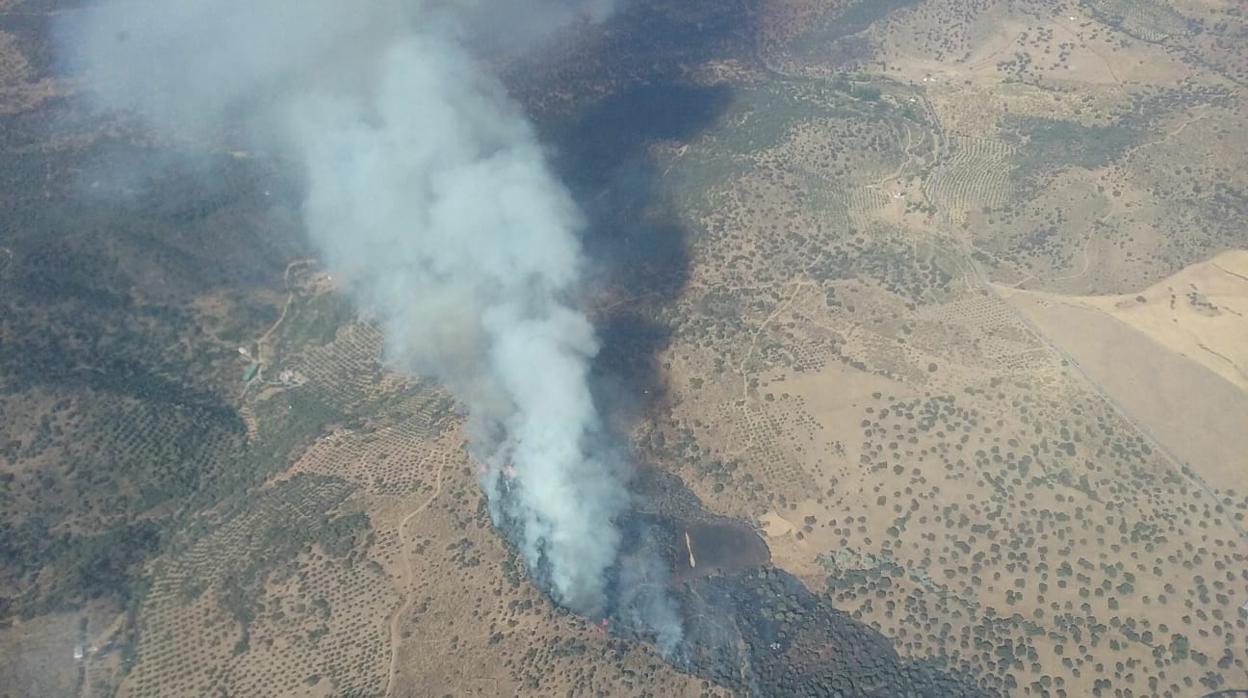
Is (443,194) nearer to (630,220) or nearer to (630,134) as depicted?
(630,220)

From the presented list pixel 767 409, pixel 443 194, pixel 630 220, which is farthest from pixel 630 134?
pixel 767 409

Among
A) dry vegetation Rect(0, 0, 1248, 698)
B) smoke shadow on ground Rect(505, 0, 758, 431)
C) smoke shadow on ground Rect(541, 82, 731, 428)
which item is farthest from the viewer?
smoke shadow on ground Rect(505, 0, 758, 431)

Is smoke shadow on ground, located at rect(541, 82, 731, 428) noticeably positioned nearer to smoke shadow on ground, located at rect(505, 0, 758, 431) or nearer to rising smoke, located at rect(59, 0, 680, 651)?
smoke shadow on ground, located at rect(505, 0, 758, 431)

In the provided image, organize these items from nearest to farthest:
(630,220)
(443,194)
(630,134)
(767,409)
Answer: (767,409), (443,194), (630,220), (630,134)

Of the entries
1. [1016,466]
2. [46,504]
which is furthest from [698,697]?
[46,504]

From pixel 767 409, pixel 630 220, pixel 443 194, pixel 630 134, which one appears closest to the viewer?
pixel 767 409

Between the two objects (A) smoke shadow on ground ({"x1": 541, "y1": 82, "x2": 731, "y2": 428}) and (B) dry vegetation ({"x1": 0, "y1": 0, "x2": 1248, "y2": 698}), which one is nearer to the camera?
(B) dry vegetation ({"x1": 0, "y1": 0, "x2": 1248, "y2": 698})

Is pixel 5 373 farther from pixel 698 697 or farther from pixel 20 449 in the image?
pixel 698 697

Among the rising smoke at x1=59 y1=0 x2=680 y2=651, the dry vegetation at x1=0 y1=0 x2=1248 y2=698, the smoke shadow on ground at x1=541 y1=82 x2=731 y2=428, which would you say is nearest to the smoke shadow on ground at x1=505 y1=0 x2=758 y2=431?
the smoke shadow on ground at x1=541 y1=82 x2=731 y2=428

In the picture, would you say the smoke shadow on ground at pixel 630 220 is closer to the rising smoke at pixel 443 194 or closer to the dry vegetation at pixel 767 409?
the dry vegetation at pixel 767 409
